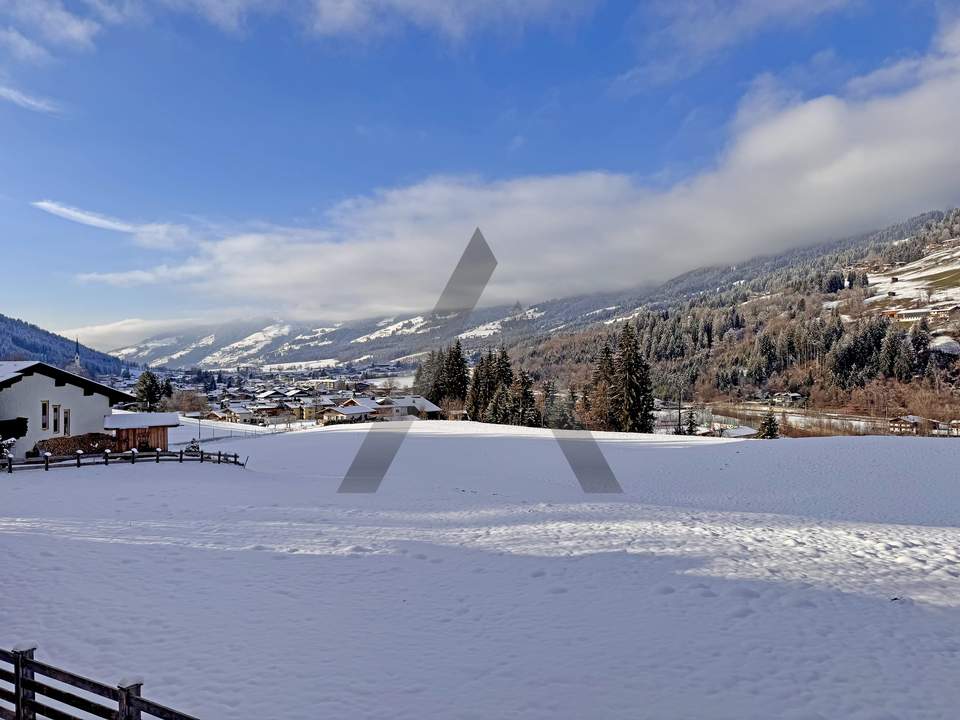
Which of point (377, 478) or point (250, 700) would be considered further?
point (377, 478)

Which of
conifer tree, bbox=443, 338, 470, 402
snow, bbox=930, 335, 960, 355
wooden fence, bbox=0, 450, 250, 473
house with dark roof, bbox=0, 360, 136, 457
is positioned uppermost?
snow, bbox=930, 335, 960, 355

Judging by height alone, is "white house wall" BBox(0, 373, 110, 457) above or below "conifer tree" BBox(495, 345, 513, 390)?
below

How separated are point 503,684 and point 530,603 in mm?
2848

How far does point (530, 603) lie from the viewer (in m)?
9.84

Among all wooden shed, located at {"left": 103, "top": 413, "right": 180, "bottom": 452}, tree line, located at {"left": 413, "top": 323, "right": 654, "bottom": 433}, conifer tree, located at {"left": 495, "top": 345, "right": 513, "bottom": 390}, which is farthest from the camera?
conifer tree, located at {"left": 495, "top": 345, "right": 513, "bottom": 390}

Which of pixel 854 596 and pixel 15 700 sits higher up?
pixel 15 700

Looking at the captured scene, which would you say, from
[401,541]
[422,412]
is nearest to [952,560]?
[401,541]

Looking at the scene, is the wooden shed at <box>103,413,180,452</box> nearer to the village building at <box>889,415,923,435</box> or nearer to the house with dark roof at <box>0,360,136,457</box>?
the house with dark roof at <box>0,360,136,457</box>

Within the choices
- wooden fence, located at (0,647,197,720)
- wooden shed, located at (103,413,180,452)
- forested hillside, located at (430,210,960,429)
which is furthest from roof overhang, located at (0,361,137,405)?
forested hillside, located at (430,210,960,429)

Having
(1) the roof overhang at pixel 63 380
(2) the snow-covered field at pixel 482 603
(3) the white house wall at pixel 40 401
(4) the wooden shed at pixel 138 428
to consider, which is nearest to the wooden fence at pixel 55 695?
(2) the snow-covered field at pixel 482 603

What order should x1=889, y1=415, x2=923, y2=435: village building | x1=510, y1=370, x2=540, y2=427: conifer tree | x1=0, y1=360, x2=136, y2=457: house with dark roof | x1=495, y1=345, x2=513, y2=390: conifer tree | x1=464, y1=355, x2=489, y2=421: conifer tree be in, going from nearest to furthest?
x1=0, y1=360, x2=136, y2=457: house with dark roof < x1=495, y1=345, x2=513, y2=390: conifer tree < x1=510, y1=370, x2=540, y2=427: conifer tree < x1=464, y1=355, x2=489, y2=421: conifer tree < x1=889, y1=415, x2=923, y2=435: village building

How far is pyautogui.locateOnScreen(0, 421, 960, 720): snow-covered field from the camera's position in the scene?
6871mm

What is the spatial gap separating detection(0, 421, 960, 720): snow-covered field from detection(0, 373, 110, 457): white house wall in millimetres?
12312

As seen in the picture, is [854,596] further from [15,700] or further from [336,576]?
[15,700]
